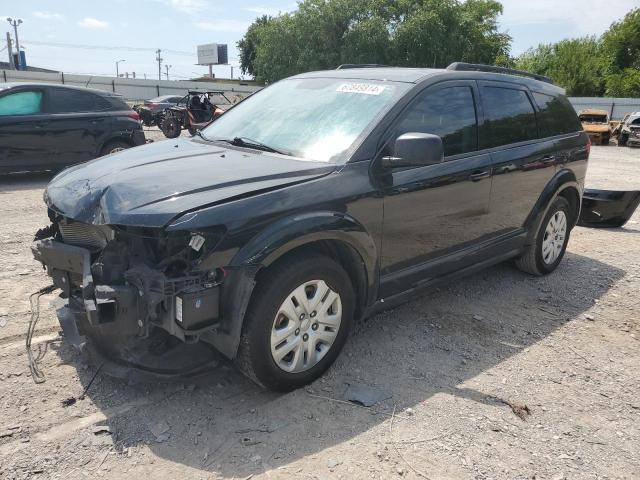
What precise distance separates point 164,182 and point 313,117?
1242 millimetres

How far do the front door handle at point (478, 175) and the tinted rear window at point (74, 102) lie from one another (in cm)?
772

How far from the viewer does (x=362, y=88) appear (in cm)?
381

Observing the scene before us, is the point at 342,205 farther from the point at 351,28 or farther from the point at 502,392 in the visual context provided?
the point at 351,28

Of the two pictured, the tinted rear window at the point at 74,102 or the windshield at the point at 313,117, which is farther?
the tinted rear window at the point at 74,102

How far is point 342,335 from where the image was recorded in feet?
10.9

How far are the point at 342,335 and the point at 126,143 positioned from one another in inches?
317

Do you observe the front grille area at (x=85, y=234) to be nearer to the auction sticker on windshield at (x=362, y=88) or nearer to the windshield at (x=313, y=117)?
the windshield at (x=313, y=117)

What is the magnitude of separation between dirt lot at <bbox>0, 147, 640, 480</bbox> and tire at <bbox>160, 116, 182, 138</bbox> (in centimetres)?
1367

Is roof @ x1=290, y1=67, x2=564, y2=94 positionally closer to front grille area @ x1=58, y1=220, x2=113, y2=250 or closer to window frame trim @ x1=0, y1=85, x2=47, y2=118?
front grille area @ x1=58, y1=220, x2=113, y2=250

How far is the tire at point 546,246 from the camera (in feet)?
16.8

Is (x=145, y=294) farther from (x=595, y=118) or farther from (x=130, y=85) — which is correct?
(x=130, y=85)

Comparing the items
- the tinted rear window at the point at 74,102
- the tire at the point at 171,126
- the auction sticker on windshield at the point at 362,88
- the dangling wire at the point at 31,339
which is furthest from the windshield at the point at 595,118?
the dangling wire at the point at 31,339

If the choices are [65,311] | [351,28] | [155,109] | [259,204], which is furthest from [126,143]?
[351,28]

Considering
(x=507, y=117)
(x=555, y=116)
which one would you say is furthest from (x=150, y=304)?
(x=555, y=116)
